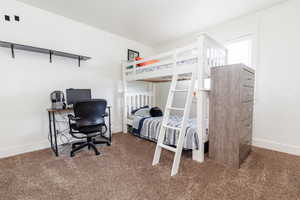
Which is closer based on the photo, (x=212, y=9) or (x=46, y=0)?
(x=46, y=0)

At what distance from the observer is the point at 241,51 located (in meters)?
2.73

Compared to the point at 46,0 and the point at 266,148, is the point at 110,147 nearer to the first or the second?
the point at 46,0

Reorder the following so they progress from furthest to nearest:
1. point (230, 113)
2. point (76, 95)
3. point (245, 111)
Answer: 1. point (76, 95)
2. point (245, 111)
3. point (230, 113)

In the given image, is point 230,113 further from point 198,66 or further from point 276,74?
point 276,74

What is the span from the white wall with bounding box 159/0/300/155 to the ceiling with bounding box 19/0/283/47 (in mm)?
242

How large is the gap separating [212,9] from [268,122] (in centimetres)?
225

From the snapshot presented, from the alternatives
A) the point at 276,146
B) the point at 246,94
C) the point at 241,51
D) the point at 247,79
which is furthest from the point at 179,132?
the point at 241,51

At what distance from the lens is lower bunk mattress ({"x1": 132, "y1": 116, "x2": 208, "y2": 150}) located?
6.73ft

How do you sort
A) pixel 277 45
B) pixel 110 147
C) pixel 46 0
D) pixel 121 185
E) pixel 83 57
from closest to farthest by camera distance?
1. pixel 121 185
2. pixel 46 0
3. pixel 277 45
4. pixel 110 147
5. pixel 83 57

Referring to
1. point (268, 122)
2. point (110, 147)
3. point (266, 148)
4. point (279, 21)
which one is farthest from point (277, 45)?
point (110, 147)

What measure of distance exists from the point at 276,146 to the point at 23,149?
14.2 ft

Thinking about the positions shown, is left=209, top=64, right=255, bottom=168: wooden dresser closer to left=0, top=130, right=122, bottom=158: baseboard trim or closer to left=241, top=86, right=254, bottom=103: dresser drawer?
left=241, top=86, right=254, bottom=103: dresser drawer

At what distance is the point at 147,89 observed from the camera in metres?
4.07

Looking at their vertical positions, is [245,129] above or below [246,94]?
below
